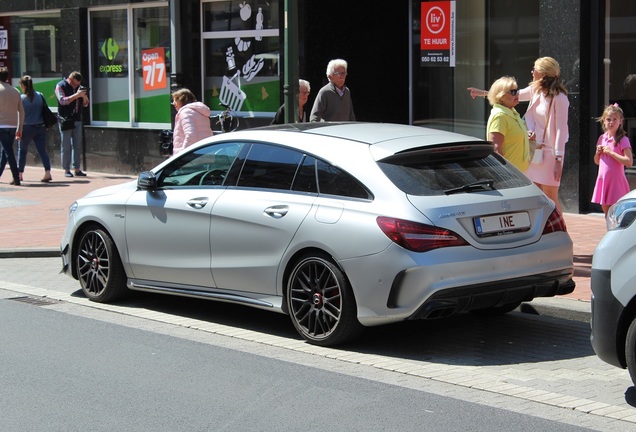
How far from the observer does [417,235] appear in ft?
23.0

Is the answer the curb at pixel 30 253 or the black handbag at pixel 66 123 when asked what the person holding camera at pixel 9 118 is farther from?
the curb at pixel 30 253

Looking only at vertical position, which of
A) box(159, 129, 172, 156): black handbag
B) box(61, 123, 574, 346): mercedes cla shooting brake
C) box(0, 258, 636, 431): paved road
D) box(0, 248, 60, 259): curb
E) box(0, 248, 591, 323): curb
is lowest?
box(0, 258, 636, 431): paved road

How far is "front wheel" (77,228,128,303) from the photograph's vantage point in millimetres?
9086

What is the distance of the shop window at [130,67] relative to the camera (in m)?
19.6

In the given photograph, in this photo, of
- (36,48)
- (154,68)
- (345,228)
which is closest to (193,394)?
(345,228)

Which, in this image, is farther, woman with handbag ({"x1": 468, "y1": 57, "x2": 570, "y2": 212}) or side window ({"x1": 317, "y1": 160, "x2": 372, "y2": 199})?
woman with handbag ({"x1": 468, "y1": 57, "x2": 570, "y2": 212})

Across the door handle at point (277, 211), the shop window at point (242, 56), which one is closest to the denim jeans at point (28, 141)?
the shop window at point (242, 56)

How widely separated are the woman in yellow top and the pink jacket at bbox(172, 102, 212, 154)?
3458 mm

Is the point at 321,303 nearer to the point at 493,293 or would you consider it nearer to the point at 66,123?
the point at 493,293

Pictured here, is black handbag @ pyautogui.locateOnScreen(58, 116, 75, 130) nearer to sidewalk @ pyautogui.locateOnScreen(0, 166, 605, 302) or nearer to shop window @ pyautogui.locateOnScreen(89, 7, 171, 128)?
sidewalk @ pyautogui.locateOnScreen(0, 166, 605, 302)

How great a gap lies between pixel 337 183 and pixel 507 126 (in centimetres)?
281

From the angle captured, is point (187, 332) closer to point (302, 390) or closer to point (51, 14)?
point (302, 390)

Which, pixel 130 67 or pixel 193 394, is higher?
pixel 130 67

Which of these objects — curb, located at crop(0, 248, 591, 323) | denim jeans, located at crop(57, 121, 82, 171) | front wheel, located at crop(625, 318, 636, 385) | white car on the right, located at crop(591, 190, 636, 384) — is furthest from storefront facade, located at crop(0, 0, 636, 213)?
front wheel, located at crop(625, 318, 636, 385)
